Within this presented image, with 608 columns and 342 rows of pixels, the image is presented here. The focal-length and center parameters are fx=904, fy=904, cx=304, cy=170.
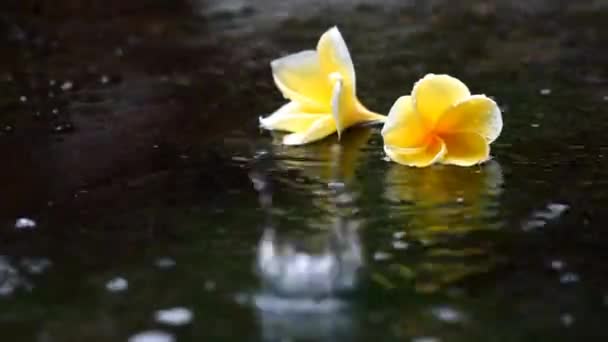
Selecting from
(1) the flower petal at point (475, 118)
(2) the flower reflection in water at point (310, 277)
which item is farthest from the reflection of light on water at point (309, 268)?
(1) the flower petal at point (475, 118)

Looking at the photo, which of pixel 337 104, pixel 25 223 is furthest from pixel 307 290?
pixel 337 104

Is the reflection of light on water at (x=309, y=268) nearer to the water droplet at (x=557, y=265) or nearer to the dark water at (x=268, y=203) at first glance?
the dark water at (x=268, y=203)

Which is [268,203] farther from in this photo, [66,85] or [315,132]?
[66,85]

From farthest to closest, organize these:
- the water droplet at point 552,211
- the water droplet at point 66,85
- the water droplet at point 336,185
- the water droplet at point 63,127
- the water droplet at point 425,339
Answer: the water droplet at point 66,85 < the water droplet at point 63,127 < the water droplet at point 336,185 < the water droplet at point 552,211 < the water droplet at point 425,339

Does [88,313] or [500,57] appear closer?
[88,313]

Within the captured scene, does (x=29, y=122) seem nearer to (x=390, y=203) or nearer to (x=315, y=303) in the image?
(x=390, y=203)

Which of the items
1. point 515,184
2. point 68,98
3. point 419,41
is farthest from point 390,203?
point 419,41
